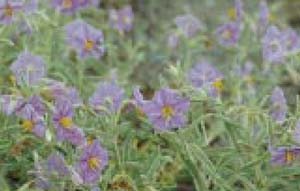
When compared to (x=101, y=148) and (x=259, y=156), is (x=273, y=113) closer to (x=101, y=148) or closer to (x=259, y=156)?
(x=259, y=156)

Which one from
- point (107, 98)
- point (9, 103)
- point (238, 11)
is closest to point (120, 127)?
point (107, 98)

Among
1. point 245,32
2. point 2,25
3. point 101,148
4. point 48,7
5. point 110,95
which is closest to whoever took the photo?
point 101,148

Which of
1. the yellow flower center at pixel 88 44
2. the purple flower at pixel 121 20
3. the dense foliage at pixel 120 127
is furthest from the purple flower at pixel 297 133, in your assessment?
the purple flower at pixel 121 20

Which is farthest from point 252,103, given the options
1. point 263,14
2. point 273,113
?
point 263,14

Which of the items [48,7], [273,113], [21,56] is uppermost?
[48,7]

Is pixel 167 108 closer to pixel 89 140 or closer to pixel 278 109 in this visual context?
pixel 89 140

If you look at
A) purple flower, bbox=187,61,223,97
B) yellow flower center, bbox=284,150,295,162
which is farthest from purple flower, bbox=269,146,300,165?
purple flower, bbox=187,61,223,97

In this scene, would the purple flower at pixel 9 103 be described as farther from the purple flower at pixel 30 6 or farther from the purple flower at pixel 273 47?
the purple flower at pixel 273 47
